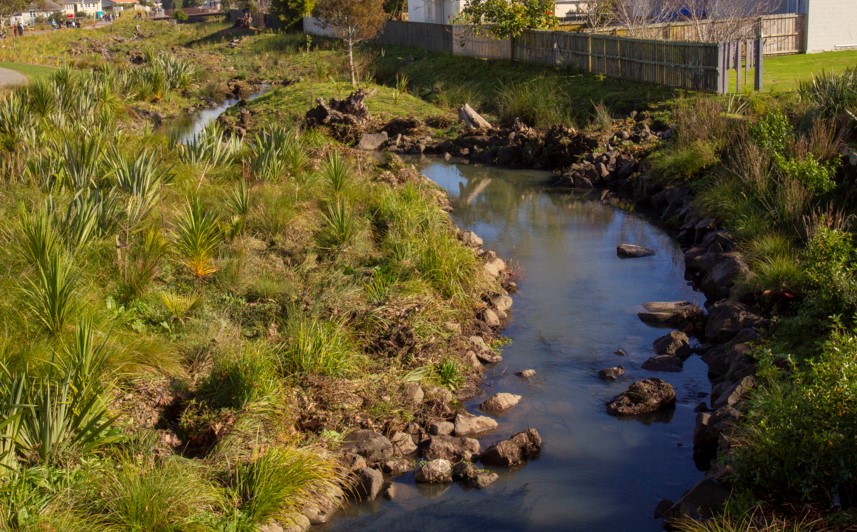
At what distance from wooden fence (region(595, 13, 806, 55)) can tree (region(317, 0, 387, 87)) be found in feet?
26.5


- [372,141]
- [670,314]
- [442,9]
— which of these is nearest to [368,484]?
[670,314]

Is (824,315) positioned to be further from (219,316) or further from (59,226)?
(59,226)

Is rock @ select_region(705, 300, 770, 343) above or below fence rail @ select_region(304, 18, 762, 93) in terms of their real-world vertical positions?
below

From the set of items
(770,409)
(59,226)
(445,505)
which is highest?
(59,226)

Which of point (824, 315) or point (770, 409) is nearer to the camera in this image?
point (770, 409)

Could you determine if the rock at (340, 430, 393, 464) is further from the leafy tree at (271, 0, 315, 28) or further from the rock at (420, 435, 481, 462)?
the leafy tree at (271, 0, 315, 28)

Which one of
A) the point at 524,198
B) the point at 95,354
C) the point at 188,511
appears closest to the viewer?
the point at 188,511

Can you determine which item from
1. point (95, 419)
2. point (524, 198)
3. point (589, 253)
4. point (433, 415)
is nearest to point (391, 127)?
point (524, 198)

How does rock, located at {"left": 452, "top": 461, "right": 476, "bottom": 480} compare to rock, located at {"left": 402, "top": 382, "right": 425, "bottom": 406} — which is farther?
rock, located at {"left": 402, "top": 382, "right": 425, "bottom": 406}

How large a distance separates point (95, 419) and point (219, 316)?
10.1ft

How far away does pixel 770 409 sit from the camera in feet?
22.7

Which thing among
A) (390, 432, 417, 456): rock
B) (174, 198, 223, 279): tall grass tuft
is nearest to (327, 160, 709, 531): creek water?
(390, 432, 417, 456): rock

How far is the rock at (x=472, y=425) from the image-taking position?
29.6ft

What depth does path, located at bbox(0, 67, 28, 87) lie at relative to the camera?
2771 centimetres
